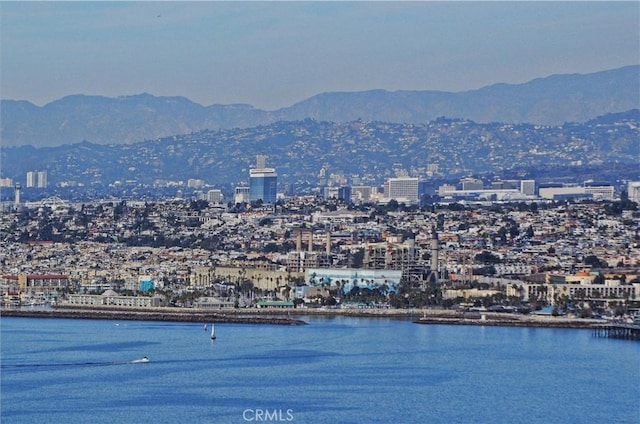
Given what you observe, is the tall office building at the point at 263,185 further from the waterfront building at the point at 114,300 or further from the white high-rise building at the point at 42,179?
the waterfront building at the point at 114,300

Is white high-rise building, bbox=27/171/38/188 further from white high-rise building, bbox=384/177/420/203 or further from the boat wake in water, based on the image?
the boat wake in water

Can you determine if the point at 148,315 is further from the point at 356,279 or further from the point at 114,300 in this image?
the point at 356,279

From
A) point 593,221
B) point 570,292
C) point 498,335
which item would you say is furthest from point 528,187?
point 498,335

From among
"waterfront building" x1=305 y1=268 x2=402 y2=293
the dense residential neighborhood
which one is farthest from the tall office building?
"waterfront building" x1=305 y1=268 x2=402 y2=293

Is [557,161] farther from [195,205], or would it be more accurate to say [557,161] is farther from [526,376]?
[526,376]

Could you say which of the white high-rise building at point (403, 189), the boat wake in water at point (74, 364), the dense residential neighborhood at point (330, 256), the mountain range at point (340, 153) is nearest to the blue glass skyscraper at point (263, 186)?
the white high-rise building at point (403, 189)

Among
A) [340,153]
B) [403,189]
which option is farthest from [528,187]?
[340,153]
